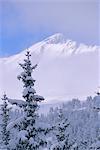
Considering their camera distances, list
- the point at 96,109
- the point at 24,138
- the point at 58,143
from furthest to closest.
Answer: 1. the point at 58,143
2. the point at 96,109
3. the point at 24,138

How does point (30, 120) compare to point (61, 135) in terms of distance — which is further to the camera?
point (61, 135)

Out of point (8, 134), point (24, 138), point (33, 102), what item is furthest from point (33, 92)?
point (8, 134)

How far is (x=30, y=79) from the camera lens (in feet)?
65.0

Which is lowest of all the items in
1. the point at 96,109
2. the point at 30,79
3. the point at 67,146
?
the point at 67,146

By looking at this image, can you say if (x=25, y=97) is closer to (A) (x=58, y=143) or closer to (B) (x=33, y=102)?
(B) (x=33, y=102)

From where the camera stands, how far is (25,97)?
2000 centimetres

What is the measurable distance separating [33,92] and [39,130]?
1.60m

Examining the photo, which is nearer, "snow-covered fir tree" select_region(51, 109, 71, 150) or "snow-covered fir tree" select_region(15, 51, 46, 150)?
"snow-covered fir tree" select_region(15, 51, 46, 150)

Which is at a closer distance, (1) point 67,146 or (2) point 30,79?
(2) point 30,79

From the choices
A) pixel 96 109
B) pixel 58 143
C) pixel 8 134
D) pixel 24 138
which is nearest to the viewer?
pixel 24 138

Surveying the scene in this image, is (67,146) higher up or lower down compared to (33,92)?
lower down

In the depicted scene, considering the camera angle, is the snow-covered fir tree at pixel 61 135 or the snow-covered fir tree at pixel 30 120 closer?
the snow-covered fir tree at pixel 30 120

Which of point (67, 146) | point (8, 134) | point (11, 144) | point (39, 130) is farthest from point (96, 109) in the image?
point (8, 134)

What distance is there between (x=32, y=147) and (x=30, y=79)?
2.83 metres
